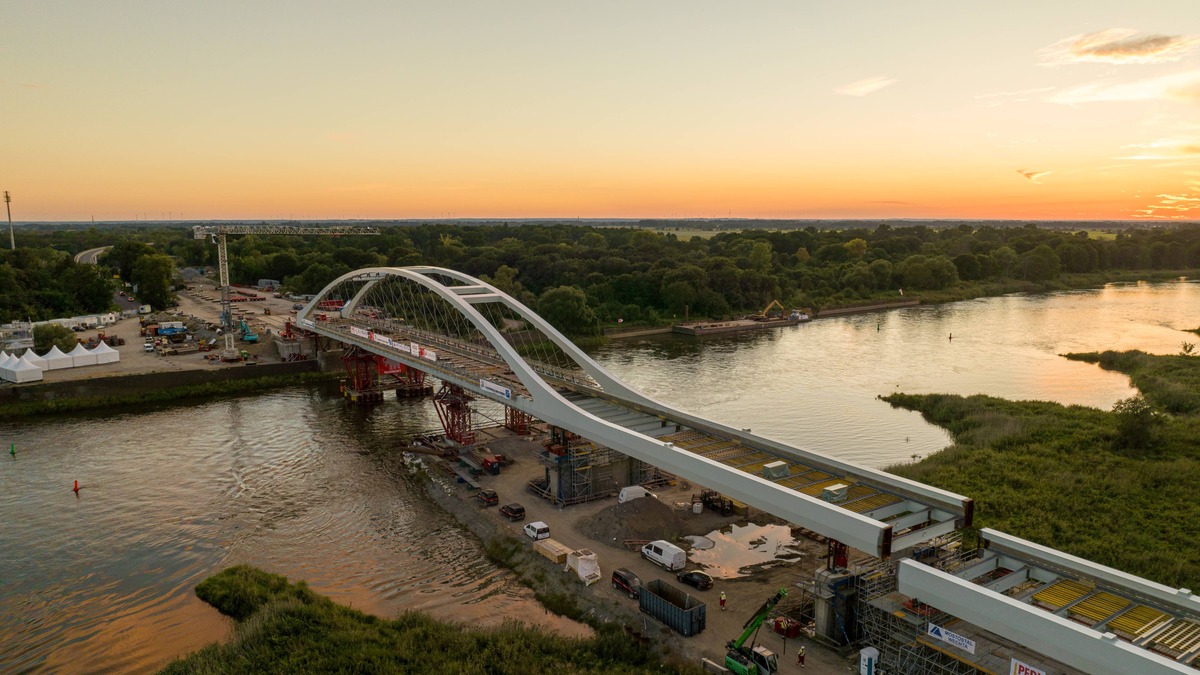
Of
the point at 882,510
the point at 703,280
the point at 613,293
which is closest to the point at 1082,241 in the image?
the point at 703,280

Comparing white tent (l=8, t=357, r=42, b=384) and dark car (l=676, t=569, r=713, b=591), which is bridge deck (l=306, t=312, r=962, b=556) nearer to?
dark car (l=676, t=569, r=713, b=591)

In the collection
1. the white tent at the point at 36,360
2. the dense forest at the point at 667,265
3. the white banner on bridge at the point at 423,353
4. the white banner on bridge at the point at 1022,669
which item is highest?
the dense forest at the point at 667,265

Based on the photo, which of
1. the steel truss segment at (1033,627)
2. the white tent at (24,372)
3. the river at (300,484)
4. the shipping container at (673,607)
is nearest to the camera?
the steel truss segment at (1033,627)

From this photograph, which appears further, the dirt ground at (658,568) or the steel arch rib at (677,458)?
the dirt ground at (658,568)

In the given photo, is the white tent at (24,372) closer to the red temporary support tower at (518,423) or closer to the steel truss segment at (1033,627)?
the red temporary support tower at (518,423)

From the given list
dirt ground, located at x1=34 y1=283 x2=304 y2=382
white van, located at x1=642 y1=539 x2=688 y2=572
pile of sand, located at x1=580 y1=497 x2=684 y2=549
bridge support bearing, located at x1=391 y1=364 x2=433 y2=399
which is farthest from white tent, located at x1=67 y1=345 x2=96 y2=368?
white van, located at x1=642 y1=539 x2=688 y2=572

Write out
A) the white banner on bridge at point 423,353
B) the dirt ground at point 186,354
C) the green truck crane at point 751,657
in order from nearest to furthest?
1. the green truck crane at point 751,657
2. the white banner on bridge at point 423,353
3. the dirt ground at point 186,354

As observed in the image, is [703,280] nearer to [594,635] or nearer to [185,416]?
[185,416]

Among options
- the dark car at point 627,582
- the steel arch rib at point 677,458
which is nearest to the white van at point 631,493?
the steel arch rib at point 677,458
